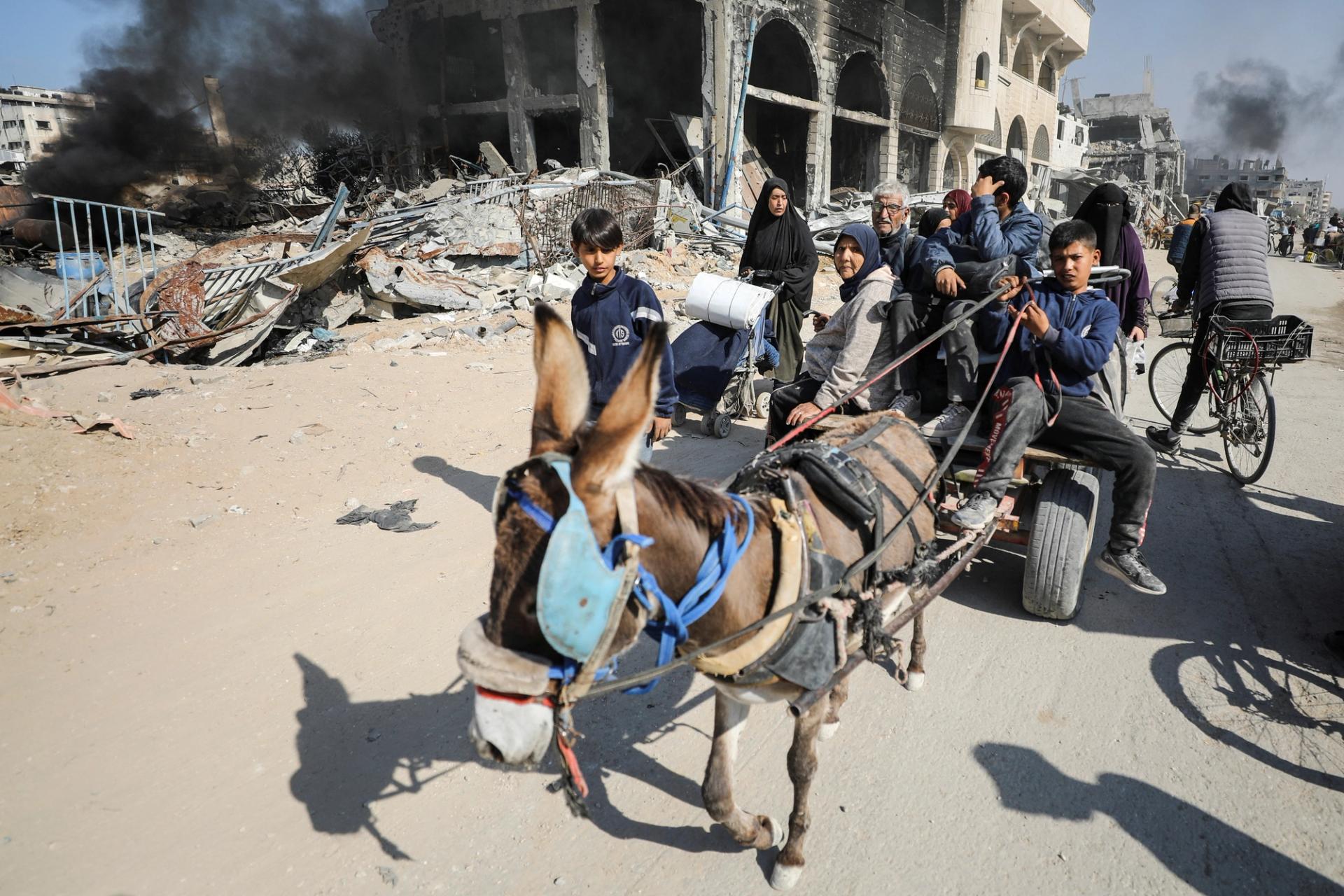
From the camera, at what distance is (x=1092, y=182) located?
37219 mm

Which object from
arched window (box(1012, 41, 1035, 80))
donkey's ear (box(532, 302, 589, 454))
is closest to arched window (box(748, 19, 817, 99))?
arched window (box(1012, 41, 1035, 80))

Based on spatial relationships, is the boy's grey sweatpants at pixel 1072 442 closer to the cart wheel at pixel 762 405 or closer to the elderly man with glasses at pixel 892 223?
the elderly man with glasses at pixel 892 223

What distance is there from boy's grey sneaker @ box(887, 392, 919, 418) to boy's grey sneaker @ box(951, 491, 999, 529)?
0.69 m

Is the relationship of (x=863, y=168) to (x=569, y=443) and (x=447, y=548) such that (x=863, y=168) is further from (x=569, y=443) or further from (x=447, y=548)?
(x=569, y=443)

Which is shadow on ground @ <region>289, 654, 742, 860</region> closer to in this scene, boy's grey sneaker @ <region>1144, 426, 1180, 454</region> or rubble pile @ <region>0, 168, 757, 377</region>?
rubble pile @ <region>0, 168, 757, 377</region>

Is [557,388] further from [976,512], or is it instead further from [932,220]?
[932,220]

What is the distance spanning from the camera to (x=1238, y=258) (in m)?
5.17

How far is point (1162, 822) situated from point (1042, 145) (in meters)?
43.8

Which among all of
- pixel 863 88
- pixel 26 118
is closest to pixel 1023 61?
pixel 863 88

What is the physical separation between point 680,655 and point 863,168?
26.8 meters

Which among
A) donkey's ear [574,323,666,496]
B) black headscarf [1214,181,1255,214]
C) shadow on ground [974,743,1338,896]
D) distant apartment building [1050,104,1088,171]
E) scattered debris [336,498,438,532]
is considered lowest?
shadow on ground [974,743,1338,896]

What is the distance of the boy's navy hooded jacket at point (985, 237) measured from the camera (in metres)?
4.08

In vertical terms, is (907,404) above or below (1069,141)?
below

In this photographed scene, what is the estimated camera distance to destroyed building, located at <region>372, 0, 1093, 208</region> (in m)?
18.2
